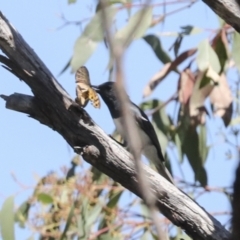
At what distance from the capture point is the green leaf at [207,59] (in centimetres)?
344

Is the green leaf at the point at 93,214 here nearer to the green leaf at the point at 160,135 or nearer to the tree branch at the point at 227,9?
the green leaf at the point at 160,135

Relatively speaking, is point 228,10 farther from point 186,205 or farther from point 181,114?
point 181,114

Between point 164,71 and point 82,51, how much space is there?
629 mm

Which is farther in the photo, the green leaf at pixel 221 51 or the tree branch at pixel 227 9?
the green leaf at pixel 221 51

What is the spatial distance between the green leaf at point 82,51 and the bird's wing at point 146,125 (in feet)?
1.63

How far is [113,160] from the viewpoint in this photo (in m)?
1.83

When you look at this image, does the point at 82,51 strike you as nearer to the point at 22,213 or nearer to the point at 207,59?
the point at 207,59

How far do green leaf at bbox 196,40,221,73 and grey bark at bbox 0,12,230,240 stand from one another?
1.62 m

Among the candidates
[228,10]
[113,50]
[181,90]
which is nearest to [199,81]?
[181,90]

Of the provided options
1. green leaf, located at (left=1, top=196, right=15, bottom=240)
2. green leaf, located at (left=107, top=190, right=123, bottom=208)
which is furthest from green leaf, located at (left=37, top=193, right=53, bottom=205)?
green leaf, located at (left=107, top=190, right=123, bottom=208)

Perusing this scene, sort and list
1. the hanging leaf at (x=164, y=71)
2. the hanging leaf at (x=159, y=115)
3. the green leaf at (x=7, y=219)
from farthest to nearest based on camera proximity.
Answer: the hanging leaf at (x=159, y=115), the hanging leaf at (x=164, y=71), the green leaf at (x=7, y=219)

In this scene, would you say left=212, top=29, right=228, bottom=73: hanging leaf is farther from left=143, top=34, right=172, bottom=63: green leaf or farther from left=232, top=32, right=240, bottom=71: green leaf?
left=143, top=34, right=172, bottom=63: green leaf

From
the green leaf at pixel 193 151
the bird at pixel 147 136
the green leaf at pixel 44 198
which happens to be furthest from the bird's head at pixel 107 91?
the green leaf at pixel 44 198

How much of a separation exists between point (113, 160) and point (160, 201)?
171mm
